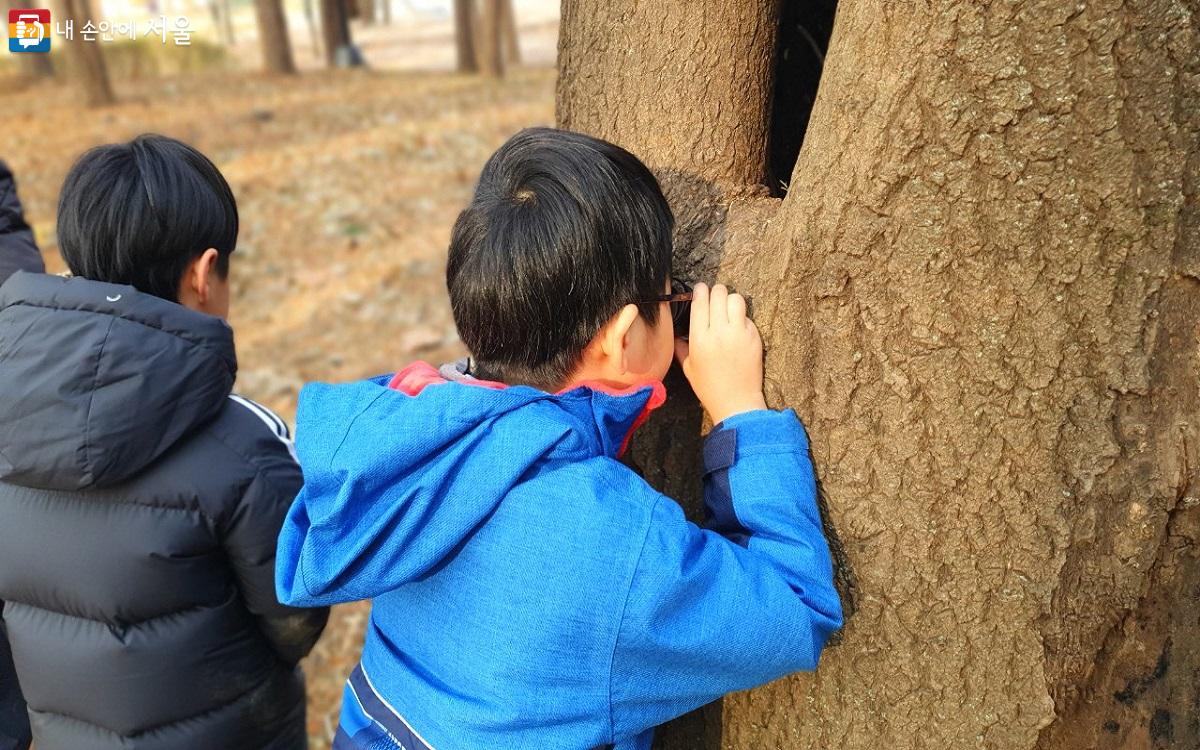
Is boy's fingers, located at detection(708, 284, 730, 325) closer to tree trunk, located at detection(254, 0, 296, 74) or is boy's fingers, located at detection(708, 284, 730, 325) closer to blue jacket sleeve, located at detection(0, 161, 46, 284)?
blue jacket sleeve, located at detection(0, 161, 46, 284)

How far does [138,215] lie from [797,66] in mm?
1640

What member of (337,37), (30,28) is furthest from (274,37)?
(30,28)

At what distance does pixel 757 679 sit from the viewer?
1.30 metres

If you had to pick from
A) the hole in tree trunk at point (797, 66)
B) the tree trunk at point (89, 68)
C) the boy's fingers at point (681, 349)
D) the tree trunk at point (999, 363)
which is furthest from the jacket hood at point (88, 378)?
the tree trunk at point (89, 68)

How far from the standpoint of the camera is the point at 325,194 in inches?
299

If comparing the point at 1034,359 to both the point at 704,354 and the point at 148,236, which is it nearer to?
the point at 704,354

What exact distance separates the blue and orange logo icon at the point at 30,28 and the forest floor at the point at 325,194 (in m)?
0.98

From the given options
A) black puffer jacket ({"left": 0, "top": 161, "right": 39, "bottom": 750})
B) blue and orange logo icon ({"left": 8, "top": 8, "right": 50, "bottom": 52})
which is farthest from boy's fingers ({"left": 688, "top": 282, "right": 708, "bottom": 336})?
blue and orange logo icon ({"left": 8, "top": 8, "right": 50, "bottom": 52})

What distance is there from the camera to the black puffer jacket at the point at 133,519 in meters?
1.61

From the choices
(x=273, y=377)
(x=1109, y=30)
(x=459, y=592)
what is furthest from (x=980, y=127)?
(x=273, y=377)

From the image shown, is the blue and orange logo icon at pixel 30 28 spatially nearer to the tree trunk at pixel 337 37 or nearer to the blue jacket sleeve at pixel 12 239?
the blue jacket sleeve at pixel 12 239

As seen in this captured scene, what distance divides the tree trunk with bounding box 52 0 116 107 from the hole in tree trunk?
1003cm

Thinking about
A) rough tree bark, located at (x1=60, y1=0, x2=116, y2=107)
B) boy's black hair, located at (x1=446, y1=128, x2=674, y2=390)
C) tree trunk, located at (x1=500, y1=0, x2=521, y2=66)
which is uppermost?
boy's black hair, located at (x1=446, y1=128, x2=674, y2=390)

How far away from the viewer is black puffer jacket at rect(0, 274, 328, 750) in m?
1.61
